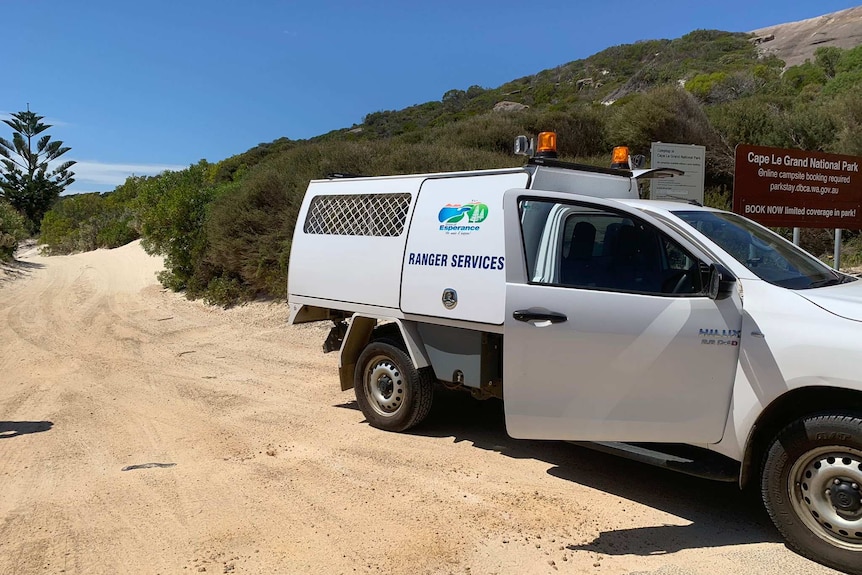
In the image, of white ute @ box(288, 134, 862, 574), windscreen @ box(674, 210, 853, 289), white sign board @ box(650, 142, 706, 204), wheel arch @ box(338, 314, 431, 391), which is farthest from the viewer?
white sign board @ box(650, 142, 706, 204)

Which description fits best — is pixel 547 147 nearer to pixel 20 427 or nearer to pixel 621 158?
pixel 621 158

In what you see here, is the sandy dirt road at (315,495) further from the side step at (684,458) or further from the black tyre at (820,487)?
the side step at (684,458)

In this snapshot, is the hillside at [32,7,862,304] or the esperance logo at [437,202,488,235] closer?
the esperance logo at [437,202,488,235]

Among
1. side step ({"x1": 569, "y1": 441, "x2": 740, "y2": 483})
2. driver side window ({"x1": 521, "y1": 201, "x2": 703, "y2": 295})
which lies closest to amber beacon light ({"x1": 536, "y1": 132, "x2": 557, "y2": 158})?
driver side window ({"x1": 521, "y1": 201, "x2": 703, "y2": 295})

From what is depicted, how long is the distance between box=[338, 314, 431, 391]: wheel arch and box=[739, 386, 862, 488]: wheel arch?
2.76m

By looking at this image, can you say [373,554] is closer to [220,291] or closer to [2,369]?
[2,369]

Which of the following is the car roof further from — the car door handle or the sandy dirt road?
the sandy dirt road

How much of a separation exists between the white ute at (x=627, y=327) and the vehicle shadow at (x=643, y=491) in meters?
0.35

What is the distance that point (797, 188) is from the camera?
8453 mm

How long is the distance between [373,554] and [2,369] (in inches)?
332

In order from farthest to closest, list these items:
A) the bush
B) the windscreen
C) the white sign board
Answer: the bush → the white sign board → the windscreen

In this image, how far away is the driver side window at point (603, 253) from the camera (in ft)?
14.0

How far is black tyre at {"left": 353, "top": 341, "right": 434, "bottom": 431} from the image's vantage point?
604 cm

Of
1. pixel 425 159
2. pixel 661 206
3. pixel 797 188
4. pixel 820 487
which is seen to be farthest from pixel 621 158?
pixel 425 159
